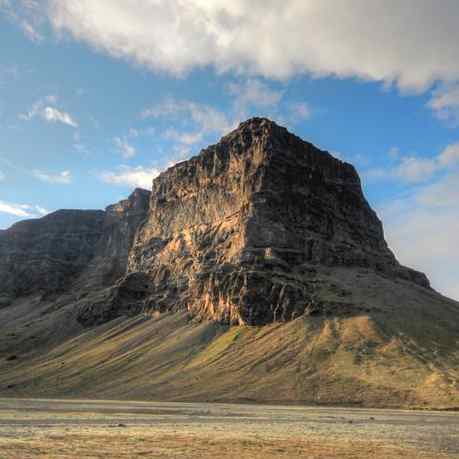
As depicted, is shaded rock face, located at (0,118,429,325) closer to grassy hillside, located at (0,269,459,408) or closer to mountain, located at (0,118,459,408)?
mountain, located at (0,118,459,408)

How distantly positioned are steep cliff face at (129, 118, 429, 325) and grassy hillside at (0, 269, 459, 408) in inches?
251

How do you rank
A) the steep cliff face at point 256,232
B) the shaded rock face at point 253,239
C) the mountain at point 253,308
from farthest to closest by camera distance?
the steep cliff face at point 256,232 → the shaded rock face at point 253,239 → the mountain at point 253,308

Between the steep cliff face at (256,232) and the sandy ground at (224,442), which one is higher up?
the steep cliff face at (256,232)

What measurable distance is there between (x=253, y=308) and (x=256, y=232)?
88.0 ft

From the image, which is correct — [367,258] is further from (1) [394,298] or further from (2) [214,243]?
(2) [214,243]

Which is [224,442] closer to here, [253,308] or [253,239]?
[253,308]

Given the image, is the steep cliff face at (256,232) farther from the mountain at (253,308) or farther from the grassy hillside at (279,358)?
the grassy hillside at (279,358)

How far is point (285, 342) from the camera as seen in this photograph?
95.1 meters

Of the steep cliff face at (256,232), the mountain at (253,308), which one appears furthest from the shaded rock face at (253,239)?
the mountain at (253,308)

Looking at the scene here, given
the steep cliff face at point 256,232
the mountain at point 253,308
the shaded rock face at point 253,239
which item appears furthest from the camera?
the steep cliff face at point 256,232

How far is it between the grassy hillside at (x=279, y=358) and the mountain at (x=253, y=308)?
1.18 ft

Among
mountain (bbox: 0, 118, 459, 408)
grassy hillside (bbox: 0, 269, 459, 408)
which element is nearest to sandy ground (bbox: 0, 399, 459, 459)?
mountain (bbox: 0, 118, 459, 408)

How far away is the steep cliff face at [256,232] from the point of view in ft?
379

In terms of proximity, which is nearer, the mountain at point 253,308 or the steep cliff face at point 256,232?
the mountain at point 253,308
